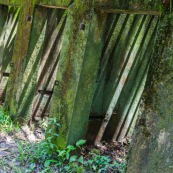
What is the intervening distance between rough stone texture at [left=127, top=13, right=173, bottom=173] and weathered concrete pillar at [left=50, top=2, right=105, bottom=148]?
1586 mm

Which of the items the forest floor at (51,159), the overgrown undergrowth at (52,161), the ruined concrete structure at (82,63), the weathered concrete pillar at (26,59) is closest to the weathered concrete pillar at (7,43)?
the ruined concrete structure at (82,63)

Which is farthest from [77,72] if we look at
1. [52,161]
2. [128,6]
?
[52,161]

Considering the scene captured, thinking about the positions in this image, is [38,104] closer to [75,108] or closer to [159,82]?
[75,108]

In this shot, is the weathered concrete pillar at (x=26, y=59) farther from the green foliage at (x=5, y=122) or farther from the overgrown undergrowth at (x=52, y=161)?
the overgrown undergrowth at (x=52, y=161)

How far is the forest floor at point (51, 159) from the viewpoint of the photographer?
468 centimetres

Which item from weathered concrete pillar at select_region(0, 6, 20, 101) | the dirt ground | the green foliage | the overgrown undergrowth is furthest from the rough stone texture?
weathered concrete pillar at select_region(0, 6, 20, 101)

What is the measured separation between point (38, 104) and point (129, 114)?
1872mm

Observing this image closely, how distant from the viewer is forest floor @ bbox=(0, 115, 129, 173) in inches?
184

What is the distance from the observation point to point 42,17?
6.26 m

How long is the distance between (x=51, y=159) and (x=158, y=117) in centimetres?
213

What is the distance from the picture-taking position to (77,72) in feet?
15.9

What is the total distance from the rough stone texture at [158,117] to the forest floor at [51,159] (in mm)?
1386

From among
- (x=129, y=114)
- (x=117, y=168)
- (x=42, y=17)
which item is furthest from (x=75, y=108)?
(x=42, y=17)

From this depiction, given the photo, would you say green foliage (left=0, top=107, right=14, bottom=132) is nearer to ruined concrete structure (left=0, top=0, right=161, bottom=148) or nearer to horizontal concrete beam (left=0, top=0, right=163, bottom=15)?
ruined concrete structure (left=0, top=0, right=161, bottom=148)
